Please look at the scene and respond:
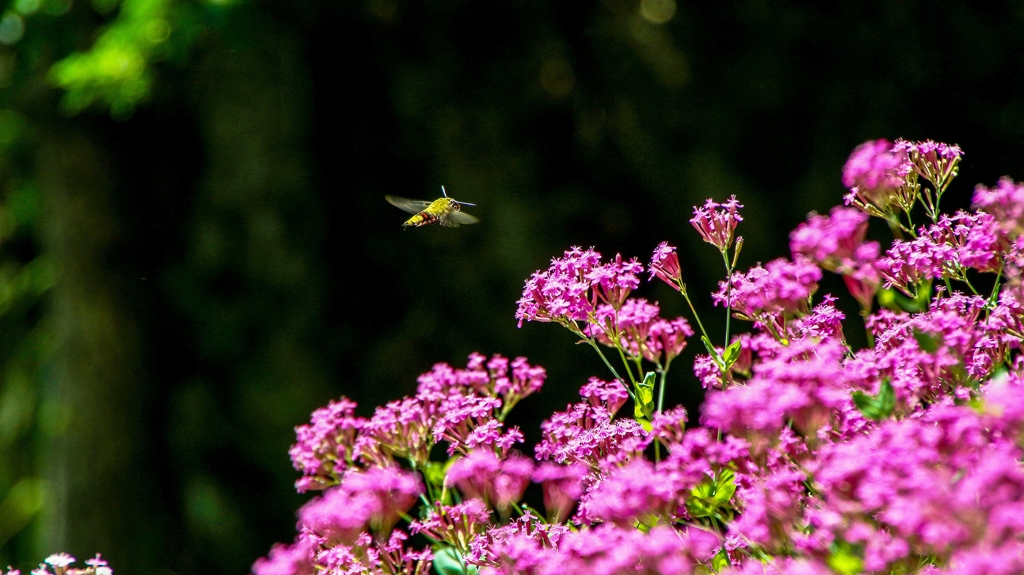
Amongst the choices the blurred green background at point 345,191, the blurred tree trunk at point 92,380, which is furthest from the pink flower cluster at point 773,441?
the blurred tree trunk at point 92,380

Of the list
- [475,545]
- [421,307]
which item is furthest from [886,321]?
[421,307]

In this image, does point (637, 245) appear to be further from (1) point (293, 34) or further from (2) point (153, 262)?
(2) point (153, 262)

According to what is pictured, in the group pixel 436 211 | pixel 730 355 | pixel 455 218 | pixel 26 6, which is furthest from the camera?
pixel 26 6

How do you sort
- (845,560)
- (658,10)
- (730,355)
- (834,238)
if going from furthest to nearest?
1. (658,10)
2. (730,355)
3. (834,238)
4. (845,560)

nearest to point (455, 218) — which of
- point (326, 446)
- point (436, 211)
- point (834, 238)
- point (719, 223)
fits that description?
point (436, 211)

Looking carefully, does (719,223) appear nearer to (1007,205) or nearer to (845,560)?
(1007,205)

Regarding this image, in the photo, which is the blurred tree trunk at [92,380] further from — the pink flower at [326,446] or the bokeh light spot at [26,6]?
the pink flower at [326,446]
